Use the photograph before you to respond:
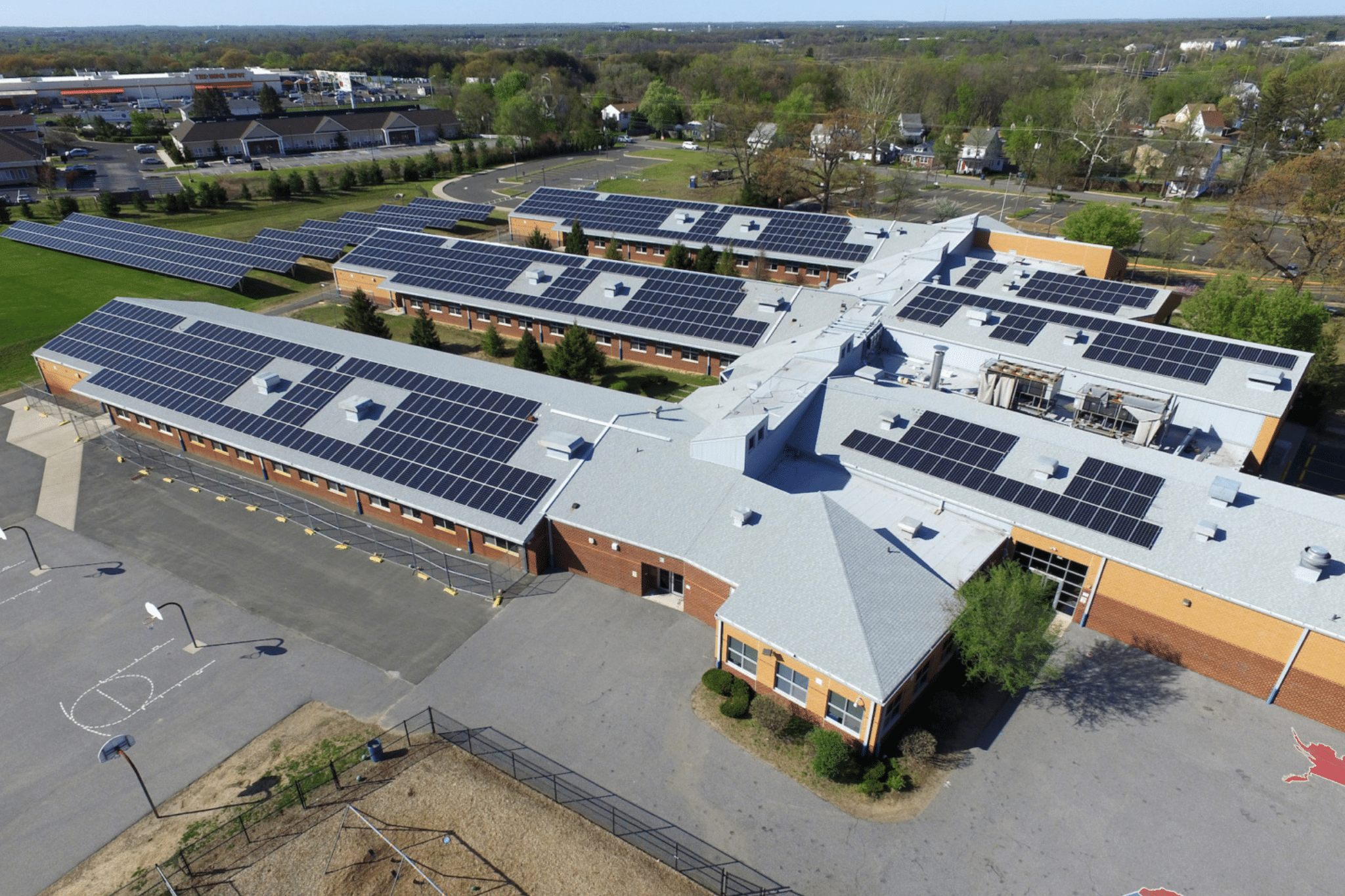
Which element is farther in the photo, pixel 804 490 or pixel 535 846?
pixel 804 490

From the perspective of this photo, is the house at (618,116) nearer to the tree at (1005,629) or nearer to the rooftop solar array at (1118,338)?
the rooftop solar array at (1118,338)

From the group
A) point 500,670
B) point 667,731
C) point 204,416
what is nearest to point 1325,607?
point 667,731

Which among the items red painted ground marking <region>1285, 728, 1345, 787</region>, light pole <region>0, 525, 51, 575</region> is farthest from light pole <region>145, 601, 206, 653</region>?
red painted ground marking <region>1285, 728, 1345, 787</region>

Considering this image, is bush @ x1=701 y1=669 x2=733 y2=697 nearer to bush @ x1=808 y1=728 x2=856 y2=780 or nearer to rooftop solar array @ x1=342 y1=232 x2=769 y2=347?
bush @ x1=808 y1=728 x2=856 y2=780

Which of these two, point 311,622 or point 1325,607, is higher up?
point 1325,607

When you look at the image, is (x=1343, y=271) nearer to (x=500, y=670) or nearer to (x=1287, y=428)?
(x=1287, y=428)

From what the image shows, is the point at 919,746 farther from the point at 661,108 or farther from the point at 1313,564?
the point at 661,108
